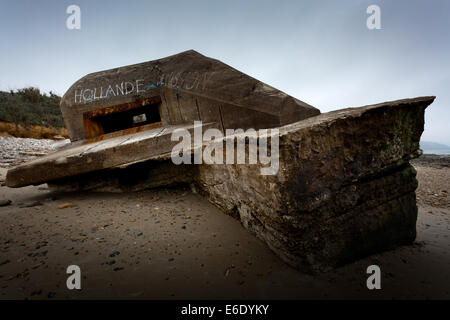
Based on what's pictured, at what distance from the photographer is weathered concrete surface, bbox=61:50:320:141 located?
2963 mm

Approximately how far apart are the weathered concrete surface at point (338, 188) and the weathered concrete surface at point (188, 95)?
4.99 feet

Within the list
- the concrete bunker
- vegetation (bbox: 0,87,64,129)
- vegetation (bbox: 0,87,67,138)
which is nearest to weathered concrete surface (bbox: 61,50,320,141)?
the concrete bunker

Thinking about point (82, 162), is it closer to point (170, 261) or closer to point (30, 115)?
point (170, 261)

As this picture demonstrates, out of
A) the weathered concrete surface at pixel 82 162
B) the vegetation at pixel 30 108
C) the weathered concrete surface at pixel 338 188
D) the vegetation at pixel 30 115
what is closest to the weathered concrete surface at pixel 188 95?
the weathered concrete surface at pixel 82 162

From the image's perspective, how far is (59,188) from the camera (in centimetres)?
263

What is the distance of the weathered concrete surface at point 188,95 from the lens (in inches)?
117

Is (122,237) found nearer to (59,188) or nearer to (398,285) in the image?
(59,188)

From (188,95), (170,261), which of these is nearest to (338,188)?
(170,261)

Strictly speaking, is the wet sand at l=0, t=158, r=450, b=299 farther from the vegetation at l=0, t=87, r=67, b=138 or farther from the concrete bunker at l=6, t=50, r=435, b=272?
the vegetation at l=0, t=87, r=67, b=138

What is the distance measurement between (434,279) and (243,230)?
127 cm

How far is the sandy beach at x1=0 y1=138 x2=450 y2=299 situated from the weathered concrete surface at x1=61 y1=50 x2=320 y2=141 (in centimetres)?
158

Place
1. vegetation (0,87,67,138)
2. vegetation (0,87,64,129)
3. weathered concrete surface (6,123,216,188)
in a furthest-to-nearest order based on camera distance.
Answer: vegetation (0,87,64,129), vegetation (0,87,67,138), weathered concrete surface (6,123,216,188)

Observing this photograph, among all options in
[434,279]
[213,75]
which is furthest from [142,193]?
[434,279]

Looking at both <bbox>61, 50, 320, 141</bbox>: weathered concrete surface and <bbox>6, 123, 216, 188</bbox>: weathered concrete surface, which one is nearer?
<bbox>6, 123, 216, 188</bbox>: weathered concrete surface
